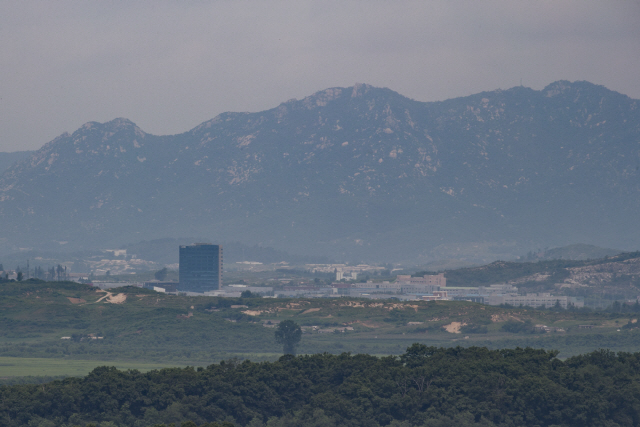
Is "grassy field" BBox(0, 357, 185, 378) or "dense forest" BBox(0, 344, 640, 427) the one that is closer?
"dense forest" BBox(0, 344, 640, 427)

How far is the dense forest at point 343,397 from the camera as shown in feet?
345

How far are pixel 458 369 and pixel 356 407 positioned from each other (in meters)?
13.9

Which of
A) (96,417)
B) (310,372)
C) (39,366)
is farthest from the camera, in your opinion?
(39,366)

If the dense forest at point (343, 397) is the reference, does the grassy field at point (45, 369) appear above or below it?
below

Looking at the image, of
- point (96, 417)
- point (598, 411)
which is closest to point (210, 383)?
point (96, 417)

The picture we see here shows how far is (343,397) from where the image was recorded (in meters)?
111

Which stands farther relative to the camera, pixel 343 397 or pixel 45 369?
pixel 45 369

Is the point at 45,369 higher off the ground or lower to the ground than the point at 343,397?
lower

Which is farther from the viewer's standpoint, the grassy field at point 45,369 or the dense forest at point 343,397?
the grassy field at point 45,369

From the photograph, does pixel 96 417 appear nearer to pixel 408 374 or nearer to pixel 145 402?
pixel 145 402

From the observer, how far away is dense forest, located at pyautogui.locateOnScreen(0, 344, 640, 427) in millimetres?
105062

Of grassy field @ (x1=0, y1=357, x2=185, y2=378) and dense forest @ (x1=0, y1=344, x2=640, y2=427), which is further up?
dense forest @ (x1=0, y1=344, x2=640, y2=427)

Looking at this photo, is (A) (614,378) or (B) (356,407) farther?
(A) (614,378)

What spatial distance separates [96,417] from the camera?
105250 mm
